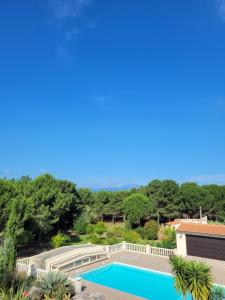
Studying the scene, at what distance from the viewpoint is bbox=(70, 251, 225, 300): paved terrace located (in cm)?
1523

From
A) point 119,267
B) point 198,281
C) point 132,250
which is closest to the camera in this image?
point 198,281

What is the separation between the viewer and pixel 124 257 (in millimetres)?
22906

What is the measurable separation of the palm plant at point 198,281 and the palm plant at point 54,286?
586 centimetres

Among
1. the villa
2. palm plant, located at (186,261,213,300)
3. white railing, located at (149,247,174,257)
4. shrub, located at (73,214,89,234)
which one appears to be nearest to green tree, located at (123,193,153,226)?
shrub, located at (73,214,89,234)

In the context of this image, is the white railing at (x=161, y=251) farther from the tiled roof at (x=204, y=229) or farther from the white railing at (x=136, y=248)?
the tiled roof at (x=204, y=229)

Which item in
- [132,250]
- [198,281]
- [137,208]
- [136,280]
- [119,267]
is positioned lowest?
[136,280]

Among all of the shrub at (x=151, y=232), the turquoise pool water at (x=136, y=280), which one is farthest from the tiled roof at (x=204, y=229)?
the shrub at (x=151, y=232)

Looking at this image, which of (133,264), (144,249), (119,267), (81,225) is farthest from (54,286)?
(81,225)

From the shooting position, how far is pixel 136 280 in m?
18.0

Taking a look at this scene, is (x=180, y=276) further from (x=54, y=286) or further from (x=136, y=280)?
(x=136, y=280)

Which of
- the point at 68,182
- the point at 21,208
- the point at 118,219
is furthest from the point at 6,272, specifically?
the point at 118,219

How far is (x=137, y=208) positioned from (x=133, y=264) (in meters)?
18.8

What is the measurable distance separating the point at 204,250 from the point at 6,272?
15035mm

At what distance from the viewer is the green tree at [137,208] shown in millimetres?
39188
